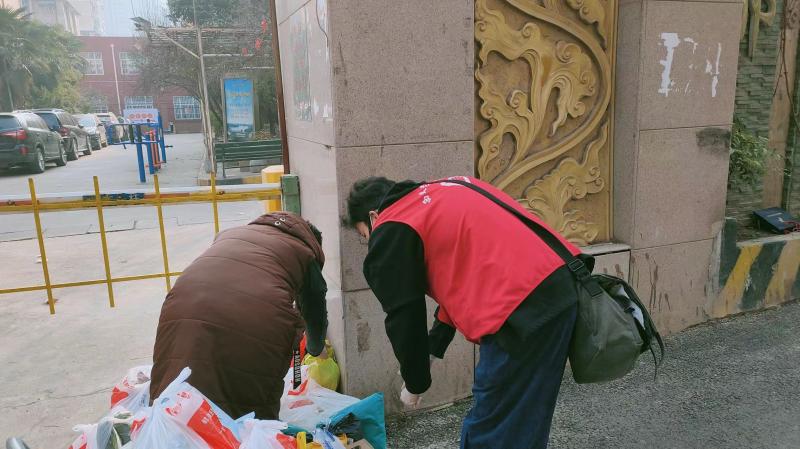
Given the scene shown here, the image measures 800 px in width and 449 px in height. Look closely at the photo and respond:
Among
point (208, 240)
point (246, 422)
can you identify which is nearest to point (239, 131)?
point (208, 240)

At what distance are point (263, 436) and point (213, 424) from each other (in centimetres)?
24

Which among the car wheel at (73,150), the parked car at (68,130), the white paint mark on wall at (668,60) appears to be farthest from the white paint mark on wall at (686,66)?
the car wheel at (73,150)

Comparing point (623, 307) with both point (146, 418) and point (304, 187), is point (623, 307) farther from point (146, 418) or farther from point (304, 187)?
point (304, 187)

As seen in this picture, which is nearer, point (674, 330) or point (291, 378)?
point (291, 378)

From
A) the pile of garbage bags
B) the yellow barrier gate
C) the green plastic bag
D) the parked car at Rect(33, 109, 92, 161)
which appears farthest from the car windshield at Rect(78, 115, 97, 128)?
the pile of garbage bags

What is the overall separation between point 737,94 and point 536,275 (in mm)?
4124

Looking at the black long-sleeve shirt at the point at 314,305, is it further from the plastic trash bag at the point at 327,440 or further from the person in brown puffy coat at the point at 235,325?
the plastic trash bag at the point at 327,440

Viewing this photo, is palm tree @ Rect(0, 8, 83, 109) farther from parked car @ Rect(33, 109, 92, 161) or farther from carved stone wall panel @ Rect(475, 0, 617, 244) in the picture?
carved stone wall panel @ Rect(475, 0, 617, 244)

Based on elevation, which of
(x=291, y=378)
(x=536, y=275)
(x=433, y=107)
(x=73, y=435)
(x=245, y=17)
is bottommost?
(x=73, y=435)

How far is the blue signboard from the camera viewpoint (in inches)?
759

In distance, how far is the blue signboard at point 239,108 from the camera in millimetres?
19281

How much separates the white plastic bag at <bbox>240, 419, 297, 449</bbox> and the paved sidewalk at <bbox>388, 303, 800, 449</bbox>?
1188 mm

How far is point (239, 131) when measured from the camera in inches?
805

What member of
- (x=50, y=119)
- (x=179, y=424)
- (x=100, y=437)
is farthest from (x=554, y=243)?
(x=50, y=119)
